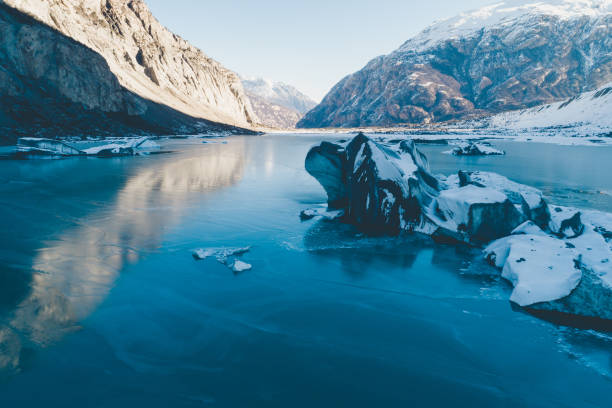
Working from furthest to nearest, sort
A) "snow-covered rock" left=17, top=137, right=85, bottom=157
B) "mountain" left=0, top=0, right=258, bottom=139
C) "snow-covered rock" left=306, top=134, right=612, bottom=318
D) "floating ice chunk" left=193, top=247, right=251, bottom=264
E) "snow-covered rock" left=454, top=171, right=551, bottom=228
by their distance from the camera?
"mountain" left=0, top=0, right=258, bottom=139
"snow-covered rock" left=17, top=137, right=85, bottom=157
"snow-covered rock" left=454, top=171, right=551, bottom=228
"floating ice chunk" left=193, top=247, right=251, bottom=264
"snow-covered rock" left=306, top=134, right=612, bottom=318

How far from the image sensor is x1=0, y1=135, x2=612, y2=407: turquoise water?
4406mm

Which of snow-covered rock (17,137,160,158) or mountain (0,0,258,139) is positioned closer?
snow-covered rock (17,137,160,158)

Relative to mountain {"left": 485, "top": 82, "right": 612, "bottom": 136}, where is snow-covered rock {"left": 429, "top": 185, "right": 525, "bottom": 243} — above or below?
below

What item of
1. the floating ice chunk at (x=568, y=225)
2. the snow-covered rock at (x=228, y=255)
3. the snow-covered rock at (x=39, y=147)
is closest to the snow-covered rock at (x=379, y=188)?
the floating ice chunk at (x=568, y=225)

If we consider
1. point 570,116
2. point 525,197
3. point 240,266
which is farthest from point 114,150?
point 570,116

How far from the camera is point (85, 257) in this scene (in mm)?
8406

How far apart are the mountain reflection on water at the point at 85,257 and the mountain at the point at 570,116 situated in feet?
349

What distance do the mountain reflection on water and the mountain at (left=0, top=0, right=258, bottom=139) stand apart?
120ft

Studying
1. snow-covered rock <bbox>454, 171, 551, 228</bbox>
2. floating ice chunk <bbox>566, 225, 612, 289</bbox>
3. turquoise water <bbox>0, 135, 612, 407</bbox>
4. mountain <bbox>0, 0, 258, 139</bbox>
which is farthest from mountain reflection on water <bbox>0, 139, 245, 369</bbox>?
mountain <bbox>0, 0, 258, 139</bbox>

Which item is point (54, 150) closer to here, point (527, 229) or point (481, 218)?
point (481, 218)

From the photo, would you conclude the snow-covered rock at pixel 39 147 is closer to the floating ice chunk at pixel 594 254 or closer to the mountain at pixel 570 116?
the floating ice chunk at pixel 594 254

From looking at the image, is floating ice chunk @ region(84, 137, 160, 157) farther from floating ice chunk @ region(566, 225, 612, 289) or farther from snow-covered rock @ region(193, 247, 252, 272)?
floating ice chunk @ region(566, 225, 612, 289)

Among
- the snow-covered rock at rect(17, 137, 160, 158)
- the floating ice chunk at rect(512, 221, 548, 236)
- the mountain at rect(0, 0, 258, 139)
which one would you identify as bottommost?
the floating ice chunk at rect(512, 221, 548, 236)

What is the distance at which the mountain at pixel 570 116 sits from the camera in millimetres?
94312
